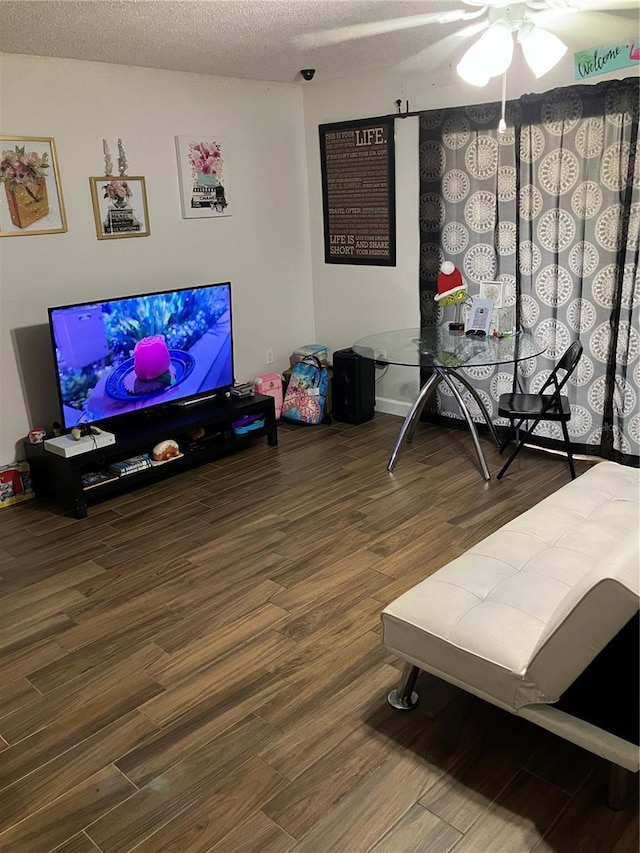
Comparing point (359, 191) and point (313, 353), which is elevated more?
point (359, 191)

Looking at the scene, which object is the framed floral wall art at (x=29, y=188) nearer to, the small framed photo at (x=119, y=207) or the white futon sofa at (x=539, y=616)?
the small framed photo at (x=119, y=207)

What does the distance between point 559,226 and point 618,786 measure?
9.89 ft

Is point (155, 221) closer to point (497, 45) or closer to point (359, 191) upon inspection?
point (359, 191)

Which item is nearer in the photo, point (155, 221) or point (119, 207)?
point (119, 207)

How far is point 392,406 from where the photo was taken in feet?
17.1

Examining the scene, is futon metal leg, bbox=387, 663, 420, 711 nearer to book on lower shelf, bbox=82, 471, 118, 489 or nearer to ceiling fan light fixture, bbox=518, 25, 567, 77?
book on lower shelf, bbox=82, 471, 118, 489

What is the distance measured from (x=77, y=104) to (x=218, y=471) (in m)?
2.20

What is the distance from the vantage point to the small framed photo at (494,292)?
4.32m

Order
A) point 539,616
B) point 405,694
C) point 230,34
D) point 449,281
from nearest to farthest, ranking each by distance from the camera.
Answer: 1. point 539,616
2. point 405,694
3. point 230,34
4. point 449,281

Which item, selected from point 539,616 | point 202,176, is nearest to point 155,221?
point 202,176

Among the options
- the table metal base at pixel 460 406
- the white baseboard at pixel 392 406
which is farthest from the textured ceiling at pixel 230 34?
the white baseboard at pixel 392 406

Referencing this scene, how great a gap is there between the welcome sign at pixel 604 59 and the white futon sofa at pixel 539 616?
2.28m

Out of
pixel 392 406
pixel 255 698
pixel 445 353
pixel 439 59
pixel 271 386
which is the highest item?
pixel 439 59

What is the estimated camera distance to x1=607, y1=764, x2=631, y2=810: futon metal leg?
6.06ft
